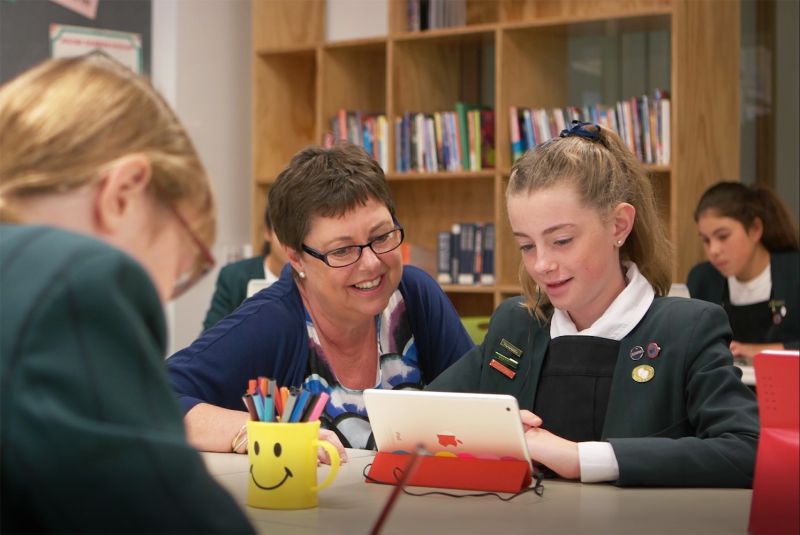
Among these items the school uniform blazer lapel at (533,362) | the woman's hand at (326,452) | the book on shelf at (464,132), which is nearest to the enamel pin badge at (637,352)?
the school uniform blazer lapel at (533,362)

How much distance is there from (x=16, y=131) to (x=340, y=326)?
1423 mm

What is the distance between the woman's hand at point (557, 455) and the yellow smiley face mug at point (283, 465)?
348 mm

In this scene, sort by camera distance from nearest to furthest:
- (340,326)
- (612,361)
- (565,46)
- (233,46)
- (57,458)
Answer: (57,458) → (612,361) → (340,326) → (565,46) → (233,46)

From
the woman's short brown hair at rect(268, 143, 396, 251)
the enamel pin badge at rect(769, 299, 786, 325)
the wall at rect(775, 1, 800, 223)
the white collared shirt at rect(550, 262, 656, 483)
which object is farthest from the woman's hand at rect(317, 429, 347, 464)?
the wall at rect(775, 1, 800, 223)

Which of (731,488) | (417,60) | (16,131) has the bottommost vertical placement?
(731,488)

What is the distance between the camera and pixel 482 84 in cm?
560

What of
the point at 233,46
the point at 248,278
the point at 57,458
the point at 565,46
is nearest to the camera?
the point at 57,458

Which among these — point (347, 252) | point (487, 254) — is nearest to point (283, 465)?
point (347, 252)

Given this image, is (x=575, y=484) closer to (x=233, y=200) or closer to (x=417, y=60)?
(x=417, y=60)

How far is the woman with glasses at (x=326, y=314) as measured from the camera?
2.12m

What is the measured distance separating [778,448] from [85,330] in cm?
89

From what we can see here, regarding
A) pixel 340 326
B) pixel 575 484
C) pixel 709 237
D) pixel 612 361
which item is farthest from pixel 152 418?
pixel 709 237

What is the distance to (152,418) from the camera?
0.77m

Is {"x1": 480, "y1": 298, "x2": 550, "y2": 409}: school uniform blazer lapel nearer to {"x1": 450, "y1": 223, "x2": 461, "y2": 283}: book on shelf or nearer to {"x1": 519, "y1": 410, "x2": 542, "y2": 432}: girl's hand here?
{"x1": 519, "y1": 410, "x2": 542, "y2": 432}: girl's hand
